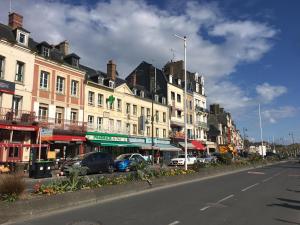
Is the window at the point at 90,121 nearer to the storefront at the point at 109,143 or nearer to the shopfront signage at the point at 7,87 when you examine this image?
the storefront at the point at 109,143

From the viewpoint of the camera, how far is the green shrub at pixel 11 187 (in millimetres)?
9336

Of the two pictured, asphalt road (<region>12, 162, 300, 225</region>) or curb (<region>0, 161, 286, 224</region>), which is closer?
curb (<region>0, 161, 286, 224</region>)

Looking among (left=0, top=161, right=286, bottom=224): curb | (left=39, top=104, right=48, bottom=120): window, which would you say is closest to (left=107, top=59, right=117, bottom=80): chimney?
(left=39, top=104, right=48, bottom=120): window

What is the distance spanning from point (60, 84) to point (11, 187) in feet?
96.1

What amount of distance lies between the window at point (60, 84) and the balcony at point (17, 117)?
16.6 ft

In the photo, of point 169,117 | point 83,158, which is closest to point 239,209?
point 83,158

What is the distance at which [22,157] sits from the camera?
104 ft

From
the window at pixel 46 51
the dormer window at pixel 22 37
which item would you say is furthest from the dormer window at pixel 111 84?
the dormer window at pixel 22 37

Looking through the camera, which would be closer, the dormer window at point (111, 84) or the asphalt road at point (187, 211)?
Answer: the asphalt road at point (187, 211)

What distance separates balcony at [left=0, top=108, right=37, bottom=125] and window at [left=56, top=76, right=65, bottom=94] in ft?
16.6

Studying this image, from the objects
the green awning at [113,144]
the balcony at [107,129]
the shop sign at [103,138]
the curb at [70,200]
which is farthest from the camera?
the balcony at [107,129]

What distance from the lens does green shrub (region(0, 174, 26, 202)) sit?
934cm

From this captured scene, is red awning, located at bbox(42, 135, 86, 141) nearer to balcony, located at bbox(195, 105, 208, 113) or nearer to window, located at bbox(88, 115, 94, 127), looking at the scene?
window, located at bbox(88, 115, 94, 127)

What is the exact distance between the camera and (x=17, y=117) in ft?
104
